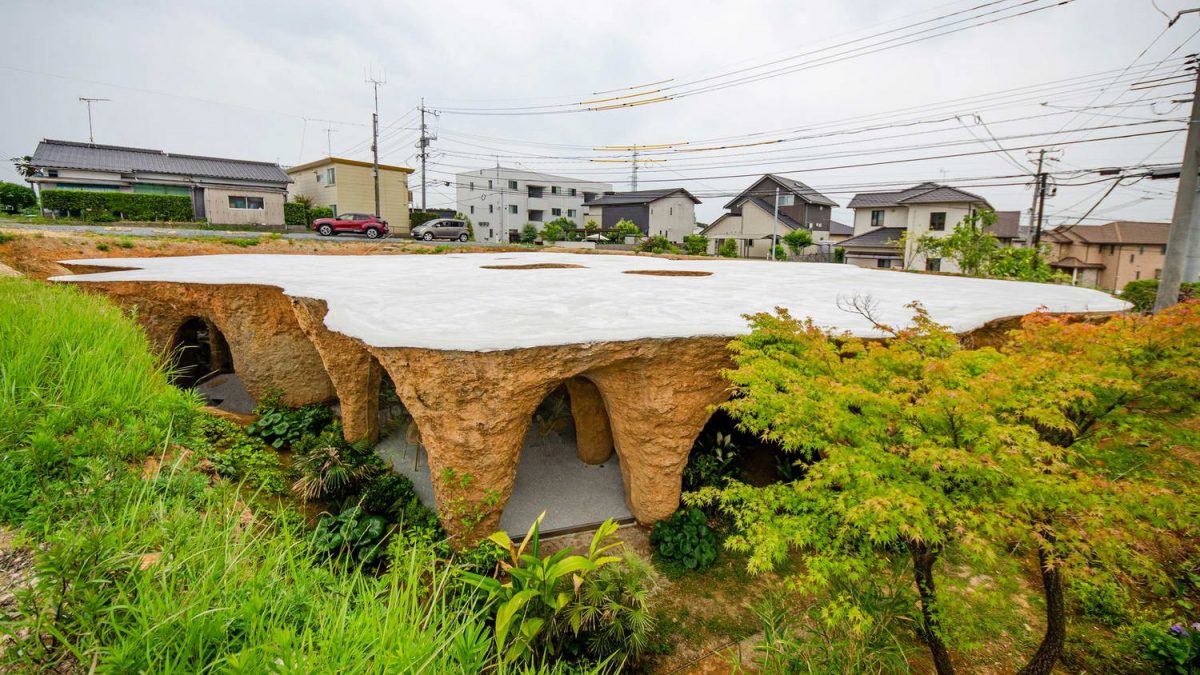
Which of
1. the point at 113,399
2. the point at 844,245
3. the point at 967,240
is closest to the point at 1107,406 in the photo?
the point at 113,399

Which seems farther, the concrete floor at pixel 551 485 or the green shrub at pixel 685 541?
the concrete floor at pixel 551 485

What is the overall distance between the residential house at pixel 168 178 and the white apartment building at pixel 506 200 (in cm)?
2151

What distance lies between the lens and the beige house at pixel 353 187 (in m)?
36.2

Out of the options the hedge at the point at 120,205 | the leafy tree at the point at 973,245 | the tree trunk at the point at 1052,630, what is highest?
the hedge at the point at 120,205

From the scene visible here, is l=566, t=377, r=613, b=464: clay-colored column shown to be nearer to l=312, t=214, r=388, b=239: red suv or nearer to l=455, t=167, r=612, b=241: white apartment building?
l=312, t=214, r=388, b=239: red suv

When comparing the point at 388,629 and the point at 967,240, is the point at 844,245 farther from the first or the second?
the point at 388,629

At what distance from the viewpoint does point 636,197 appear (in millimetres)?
52781

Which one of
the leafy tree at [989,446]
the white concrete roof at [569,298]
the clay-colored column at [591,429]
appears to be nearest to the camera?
the leafy tree at [989,446]

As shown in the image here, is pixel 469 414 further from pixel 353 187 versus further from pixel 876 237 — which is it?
pixel 876 237

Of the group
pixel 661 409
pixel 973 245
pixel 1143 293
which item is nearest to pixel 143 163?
pixel 661 409

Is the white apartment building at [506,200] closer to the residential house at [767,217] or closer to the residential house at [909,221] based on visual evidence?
the residential house at [767,217]

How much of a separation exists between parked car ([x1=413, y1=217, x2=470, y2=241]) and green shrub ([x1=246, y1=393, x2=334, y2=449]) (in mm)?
22620

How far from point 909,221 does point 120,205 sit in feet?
159

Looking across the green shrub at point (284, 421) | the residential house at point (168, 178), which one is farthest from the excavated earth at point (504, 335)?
the residential house at point (168, 178)
